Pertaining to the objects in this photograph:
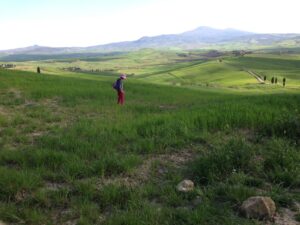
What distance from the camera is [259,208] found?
5.04 metres

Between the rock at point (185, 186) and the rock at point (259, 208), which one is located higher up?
the rock at point (259, 208)

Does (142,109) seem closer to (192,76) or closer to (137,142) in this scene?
(137,142)

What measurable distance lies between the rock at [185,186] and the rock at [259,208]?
107 centimetres

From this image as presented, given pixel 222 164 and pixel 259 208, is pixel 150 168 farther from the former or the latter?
pixel 259 208

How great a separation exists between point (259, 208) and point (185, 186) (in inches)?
55.0

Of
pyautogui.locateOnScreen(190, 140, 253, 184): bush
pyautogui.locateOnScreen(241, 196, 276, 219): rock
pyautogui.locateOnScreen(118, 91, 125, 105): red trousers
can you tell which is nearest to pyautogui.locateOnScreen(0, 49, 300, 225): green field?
pyautogui.locateOnScreen(190, 140, 253, 184): bush

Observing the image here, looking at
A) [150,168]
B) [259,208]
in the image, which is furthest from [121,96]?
[259,208]

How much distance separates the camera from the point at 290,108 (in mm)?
12047

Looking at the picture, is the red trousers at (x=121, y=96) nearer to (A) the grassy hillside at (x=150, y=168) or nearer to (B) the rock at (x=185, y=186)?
(A) the grassy hillside at (x=150, y=168)

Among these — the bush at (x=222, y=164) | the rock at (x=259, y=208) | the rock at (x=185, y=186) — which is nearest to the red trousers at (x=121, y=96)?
the bush at (x=222, y=164)

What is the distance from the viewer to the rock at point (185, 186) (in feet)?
19.6

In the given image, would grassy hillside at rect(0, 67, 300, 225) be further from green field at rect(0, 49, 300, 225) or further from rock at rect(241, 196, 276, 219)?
rock at rect(241, 196, 276, 219)

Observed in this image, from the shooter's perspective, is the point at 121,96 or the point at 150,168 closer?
the point at 150,168

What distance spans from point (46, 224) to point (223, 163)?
11.0ft
